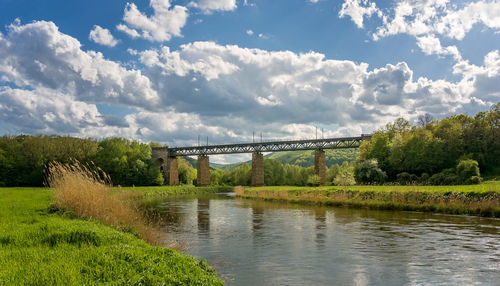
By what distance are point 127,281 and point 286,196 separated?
3948 centimetres

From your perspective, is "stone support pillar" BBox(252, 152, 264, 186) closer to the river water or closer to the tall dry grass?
the river water

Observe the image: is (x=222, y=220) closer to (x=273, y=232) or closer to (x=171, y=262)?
(x=273, y=232)

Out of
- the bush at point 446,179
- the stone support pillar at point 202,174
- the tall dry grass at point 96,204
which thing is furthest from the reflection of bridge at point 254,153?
the tall dry grass at point 96,204

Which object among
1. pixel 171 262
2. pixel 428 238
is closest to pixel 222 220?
pixel 428 238

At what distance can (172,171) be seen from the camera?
4390 inches

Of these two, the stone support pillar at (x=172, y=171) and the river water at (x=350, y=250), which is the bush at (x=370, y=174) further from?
the stone support pillar at (x=172, y=171)

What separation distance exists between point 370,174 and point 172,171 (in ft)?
236

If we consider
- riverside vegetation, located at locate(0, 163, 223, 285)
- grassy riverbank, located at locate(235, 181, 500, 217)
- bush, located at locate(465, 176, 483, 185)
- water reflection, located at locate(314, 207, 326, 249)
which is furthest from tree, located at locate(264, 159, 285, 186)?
riverside vegetation, located at locate(0, 163, 223, 285)

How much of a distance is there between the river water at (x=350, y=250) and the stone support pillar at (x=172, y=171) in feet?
291

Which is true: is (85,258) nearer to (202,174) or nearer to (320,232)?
(320,232)

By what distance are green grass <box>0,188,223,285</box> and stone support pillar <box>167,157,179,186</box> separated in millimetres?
99895

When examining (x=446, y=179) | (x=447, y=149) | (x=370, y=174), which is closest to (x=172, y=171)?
(x=370, y=174)

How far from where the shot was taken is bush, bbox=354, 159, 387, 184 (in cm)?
5728

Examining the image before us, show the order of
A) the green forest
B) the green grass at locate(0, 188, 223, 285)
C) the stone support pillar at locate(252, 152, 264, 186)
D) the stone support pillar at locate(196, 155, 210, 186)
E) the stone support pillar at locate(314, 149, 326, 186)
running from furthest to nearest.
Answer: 1. the stone support pillar at locate(196, 155, 210, 186)
2. the stone support pillar at locate(252, 152, 264, 186)
3. the stone support pillar at locate(314, 149, 326, 186)
4. the green forest
5. the green grass at locate(0, 188, 223, 285)
